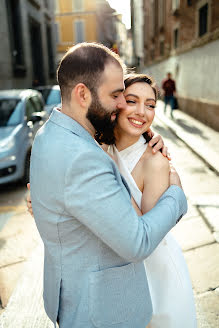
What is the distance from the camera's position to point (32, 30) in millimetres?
18719

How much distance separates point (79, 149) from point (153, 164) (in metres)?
0.61

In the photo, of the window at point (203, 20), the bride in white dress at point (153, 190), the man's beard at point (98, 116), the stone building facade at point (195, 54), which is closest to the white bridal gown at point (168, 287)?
the bride in white dress at point (153, 190)

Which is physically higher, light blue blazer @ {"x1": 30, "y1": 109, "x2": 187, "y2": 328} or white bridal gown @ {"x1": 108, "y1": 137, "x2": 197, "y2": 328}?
light blue blazer @ {"x1": 30, "y1": 109, "x2": 187, "y2": 328}

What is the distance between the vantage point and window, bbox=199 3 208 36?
1129cm

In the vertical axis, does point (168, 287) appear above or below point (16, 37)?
below

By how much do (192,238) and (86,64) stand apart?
2984 mm

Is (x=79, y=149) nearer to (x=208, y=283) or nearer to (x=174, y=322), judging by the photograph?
(x=174, y=322)

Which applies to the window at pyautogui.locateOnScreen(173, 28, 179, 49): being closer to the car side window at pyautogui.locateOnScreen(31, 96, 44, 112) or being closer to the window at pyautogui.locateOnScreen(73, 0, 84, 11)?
the car side window at pyautogui.locateOnScreen(31, 96, 44, 112)

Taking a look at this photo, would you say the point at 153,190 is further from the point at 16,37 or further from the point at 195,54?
the point at 16,37

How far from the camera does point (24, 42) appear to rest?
50.4 ft

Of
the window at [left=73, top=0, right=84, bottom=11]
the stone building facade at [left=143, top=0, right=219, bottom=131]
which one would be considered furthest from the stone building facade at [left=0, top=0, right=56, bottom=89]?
the window at [left=73, top=0, right=84, bottom=11]

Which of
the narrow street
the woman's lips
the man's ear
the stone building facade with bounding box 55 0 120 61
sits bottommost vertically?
the narrow street

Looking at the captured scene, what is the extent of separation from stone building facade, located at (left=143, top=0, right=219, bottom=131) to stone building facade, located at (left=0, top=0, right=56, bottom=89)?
7.62 metres

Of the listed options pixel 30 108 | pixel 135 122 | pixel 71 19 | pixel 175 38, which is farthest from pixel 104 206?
pixel 71 19
